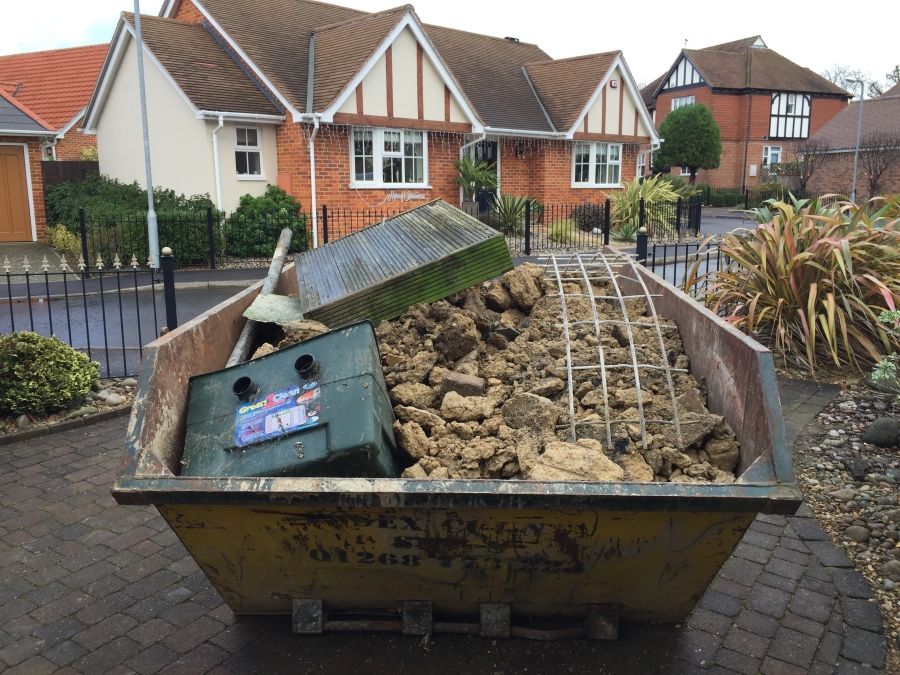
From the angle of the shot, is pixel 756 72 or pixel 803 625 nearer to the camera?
pixel 803 625

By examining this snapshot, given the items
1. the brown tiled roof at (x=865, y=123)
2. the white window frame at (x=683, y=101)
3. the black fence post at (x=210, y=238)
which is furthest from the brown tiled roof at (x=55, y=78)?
the brown tiled roof at (x=865, y=123)

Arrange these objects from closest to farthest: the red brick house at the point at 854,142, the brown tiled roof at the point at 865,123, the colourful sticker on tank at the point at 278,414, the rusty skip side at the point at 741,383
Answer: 1. the rusty skip side at the point at 741,383
2. the colourful sticker on tank at the point at 278,414
3. the red brick house at the point at 854,142
4. the brown tiled roof at the point at 865,123

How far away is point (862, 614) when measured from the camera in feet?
11.0

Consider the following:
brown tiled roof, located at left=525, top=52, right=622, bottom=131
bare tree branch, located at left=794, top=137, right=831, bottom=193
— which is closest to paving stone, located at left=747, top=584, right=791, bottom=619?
brown tiled roof, located at left=525, top=52, right=622, bottom=131

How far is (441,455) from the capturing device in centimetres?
294

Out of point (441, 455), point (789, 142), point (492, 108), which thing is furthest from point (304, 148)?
point (789, 142)

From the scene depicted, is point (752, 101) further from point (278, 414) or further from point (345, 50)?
point (278, 414)

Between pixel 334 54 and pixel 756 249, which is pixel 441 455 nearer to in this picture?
pixel 756 249

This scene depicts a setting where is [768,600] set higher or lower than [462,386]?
lower

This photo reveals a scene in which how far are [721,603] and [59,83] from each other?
31222mm

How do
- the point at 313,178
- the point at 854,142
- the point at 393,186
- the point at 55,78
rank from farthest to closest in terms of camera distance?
the point at 854,142 < the point at 55,78 < the point at 393,186 < the point at 313,178

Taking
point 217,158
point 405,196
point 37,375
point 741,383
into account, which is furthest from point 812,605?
point 405,196

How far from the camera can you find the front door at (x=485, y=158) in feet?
70.3

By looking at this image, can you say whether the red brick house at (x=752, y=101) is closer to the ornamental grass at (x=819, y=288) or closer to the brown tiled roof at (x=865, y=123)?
the brown tiled roof at (x=865, y=123)
